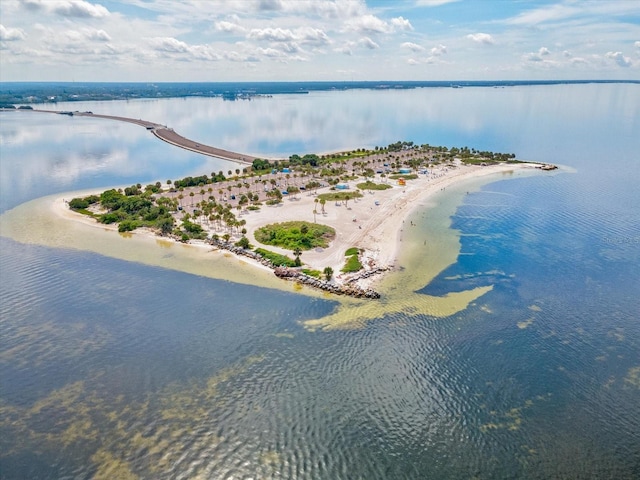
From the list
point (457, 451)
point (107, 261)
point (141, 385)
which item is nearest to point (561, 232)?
point (457, 451)

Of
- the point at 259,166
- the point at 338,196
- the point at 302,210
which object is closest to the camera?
the point at 302,210

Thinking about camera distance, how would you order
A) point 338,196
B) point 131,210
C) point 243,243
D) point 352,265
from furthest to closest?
point 338,196, point 131,210, point 243,243, point 352,265

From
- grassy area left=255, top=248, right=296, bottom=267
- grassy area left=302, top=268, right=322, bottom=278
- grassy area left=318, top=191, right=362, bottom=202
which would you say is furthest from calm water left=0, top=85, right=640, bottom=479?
grassy area left=318, top=191, right=362, bottom=202

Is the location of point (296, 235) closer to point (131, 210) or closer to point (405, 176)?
point (131, 210)

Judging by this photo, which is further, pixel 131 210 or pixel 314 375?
pixel 131 210

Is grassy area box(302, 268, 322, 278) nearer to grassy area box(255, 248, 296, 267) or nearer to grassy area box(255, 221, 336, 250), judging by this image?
grassy area box(255, 248, 296, 267)

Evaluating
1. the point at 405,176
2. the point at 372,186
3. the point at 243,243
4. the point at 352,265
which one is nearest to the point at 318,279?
the point at 352,265

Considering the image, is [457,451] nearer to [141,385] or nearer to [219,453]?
[219,453]
